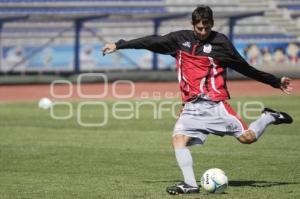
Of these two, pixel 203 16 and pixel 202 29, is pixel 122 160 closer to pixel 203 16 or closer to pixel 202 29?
pixel 202 29

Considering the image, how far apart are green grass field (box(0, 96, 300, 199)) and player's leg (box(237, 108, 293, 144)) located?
0.55 meters

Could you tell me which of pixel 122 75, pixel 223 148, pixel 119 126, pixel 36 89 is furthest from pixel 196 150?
pixel 122 75

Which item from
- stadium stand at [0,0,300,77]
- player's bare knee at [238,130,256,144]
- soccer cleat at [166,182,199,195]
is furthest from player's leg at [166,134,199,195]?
stadium stand at [0,0,300,77]

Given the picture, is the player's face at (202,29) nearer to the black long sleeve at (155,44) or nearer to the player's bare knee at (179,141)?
the black long sleeve at (155,44)

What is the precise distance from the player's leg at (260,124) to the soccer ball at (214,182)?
76cm

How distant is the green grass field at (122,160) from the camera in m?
9.57

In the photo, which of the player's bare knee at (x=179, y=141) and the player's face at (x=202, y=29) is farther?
the player's bare knee at (x=179, y=141)

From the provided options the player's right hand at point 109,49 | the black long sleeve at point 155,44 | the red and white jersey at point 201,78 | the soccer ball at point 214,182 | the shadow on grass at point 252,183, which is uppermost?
the black long sleeve at point 155,44

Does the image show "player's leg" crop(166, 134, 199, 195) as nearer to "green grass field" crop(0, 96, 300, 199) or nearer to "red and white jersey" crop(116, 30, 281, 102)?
"green grass field" crop(0, 96, 300, 199)

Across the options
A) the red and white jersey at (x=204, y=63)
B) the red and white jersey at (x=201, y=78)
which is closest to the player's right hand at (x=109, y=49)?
the red and white jersey at (x=204, y=63)

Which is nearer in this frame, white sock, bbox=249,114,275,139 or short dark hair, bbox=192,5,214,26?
short dark hair, bbox=192,5,214,26

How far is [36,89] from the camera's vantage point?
33.1m

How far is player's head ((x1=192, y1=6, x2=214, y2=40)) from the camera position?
9.12m

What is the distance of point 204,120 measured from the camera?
31.3 feet
